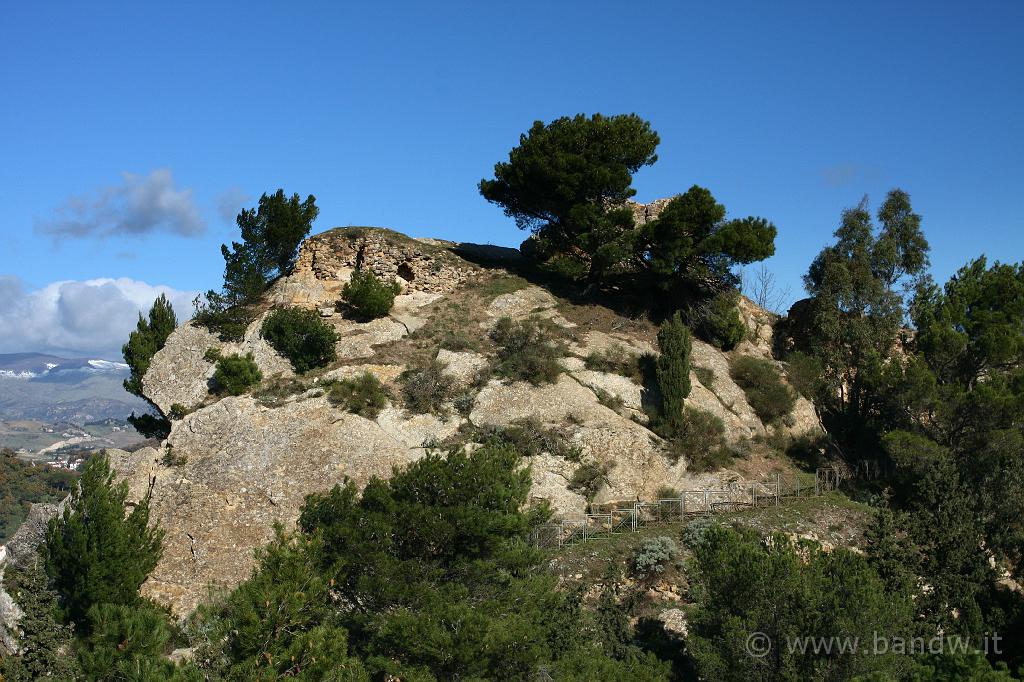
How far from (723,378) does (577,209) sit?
9.46 m

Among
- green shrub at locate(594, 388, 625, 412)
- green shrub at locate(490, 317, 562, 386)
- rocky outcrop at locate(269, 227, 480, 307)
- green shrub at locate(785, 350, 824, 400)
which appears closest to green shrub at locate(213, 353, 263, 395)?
rocky outcrop at locate(269, 227, 480, 307)

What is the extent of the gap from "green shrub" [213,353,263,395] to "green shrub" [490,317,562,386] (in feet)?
28.3

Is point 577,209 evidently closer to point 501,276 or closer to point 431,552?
point 501,276

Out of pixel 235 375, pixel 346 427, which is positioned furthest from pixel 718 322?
pixel 235 375

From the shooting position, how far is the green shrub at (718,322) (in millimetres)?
31266

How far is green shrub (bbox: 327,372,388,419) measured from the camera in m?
25.1

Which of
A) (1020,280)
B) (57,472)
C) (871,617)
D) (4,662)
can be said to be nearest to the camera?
(871,617)

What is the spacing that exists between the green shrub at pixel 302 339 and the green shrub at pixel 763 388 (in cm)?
1548

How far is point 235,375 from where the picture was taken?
26.9m

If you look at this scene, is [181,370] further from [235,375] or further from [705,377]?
[705,377]

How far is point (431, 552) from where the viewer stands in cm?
1547

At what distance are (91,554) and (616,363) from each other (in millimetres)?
17676

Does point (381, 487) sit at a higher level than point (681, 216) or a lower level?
lower

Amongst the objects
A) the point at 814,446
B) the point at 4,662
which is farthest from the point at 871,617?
the point at 4,662
